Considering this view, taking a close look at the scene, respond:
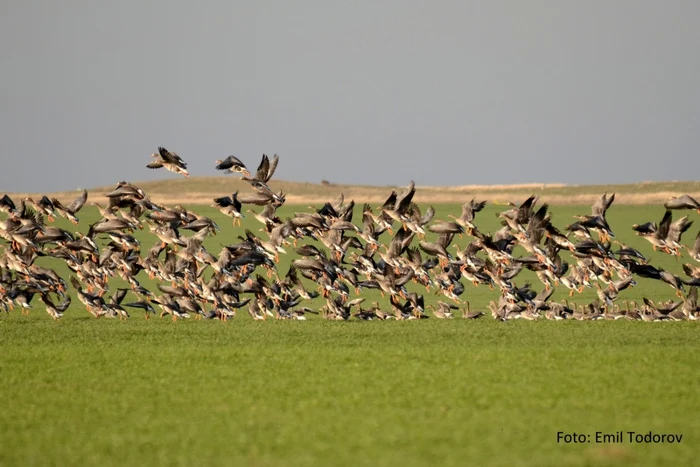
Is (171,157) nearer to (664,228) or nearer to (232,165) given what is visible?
(232,165)

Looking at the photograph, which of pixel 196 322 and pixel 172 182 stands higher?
pixel 172 182

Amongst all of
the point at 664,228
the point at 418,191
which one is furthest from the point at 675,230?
the point at 418,191

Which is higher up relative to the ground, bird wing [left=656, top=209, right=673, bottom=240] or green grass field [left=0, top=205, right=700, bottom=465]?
bird wing [left=656, top=209, right=673, bottom=240]

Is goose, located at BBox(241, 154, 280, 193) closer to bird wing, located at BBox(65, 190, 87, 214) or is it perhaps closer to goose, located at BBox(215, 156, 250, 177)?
goose, located at BBox(215, 156, 250, 177)

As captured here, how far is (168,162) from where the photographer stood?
88.2ft

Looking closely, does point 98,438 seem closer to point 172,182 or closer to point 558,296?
point 558,296

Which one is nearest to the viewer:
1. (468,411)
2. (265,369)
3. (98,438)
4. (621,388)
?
(98,438)

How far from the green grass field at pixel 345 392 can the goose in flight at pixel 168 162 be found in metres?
3.98

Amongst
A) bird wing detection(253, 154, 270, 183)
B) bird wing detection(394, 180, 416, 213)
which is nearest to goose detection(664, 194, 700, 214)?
bird wing detection(394, 180, 416, 213)

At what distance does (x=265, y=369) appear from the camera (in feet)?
61.1

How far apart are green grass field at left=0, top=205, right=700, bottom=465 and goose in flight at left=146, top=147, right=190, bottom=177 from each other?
3.98 m

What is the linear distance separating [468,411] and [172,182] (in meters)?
79.6

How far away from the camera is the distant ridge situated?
79.7m

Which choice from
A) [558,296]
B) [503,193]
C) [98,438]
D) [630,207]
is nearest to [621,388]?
[98,438]
